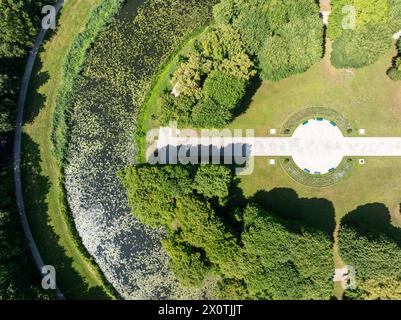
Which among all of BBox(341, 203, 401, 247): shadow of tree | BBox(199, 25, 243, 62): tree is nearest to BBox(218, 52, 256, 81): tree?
BBox(199, 25, 243, 62): tree

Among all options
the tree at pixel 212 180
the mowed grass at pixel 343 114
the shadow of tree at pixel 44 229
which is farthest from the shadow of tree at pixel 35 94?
the mowed grass at pixel 343 114

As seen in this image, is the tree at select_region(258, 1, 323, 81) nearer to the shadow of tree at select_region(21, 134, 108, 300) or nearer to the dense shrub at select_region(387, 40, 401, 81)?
the dense shrub at select_region(387, 40, 401, 81)

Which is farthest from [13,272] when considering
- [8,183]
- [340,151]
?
[340,151]

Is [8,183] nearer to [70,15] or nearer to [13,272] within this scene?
[13,272]

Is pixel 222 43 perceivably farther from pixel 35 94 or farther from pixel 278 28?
pixel 35 94

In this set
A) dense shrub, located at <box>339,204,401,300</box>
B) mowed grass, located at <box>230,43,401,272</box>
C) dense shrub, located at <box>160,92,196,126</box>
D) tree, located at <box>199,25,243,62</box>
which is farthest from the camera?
mowed grass, located at <box>230,43,401,272</box>
